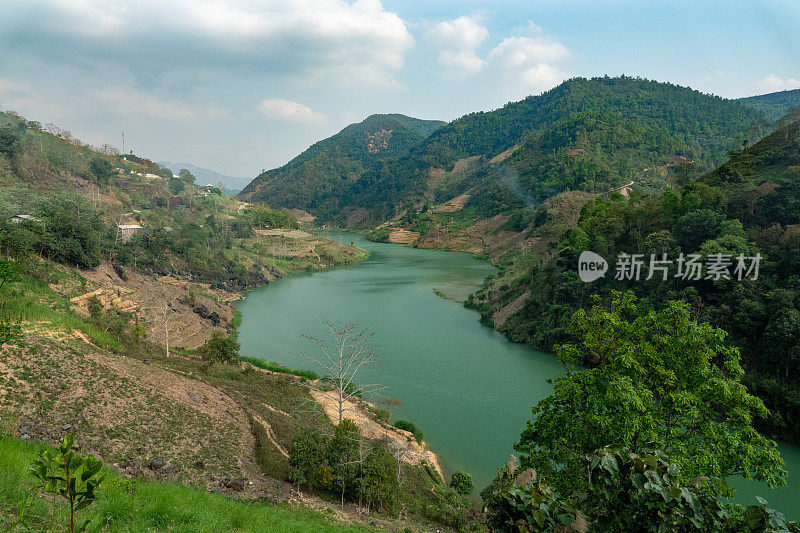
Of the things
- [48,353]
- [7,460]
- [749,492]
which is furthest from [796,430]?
[48,353]

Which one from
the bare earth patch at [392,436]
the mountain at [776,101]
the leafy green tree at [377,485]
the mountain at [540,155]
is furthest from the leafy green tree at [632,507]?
the mountain at [776,101]

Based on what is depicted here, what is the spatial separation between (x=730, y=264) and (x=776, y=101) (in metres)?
196

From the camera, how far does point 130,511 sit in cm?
534

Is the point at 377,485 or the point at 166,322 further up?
the point at 166,322

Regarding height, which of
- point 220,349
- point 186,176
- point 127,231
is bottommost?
point 220,349

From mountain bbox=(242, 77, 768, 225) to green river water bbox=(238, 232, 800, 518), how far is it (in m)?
34.7

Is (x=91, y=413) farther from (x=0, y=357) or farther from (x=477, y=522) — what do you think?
(x=477, y=522)

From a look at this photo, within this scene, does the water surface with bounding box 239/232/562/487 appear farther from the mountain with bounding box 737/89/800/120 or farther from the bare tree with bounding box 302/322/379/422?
the mountain with bounding box 737/89/800/120

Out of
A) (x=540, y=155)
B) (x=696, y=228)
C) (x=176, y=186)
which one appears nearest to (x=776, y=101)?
(x=540, y=155)

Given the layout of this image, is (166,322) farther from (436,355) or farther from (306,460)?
(436,355)

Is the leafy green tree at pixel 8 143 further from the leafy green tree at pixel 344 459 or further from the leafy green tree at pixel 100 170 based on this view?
the leafy green tree at pixel 344 459

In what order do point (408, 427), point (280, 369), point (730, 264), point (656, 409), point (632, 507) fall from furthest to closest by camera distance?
point (280, 369) → point (730, 264) → point (408, 427) → point (656, 409) → point (632, 507)

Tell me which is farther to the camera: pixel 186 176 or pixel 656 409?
pixel 186 176

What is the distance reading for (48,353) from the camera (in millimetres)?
13117
